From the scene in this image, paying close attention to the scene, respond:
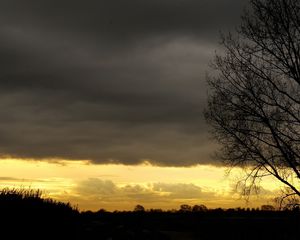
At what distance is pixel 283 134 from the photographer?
21.9 metres

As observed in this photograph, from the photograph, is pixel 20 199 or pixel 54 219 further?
pixel 54 219

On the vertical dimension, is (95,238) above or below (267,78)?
below

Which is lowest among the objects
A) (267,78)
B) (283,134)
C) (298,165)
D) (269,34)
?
(298,165)

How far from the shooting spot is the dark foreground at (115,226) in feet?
40.7

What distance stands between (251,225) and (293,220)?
7.83 feet

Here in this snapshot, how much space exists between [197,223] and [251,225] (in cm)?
487

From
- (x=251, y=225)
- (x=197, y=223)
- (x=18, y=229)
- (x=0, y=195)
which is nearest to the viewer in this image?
(x=18, y=229)

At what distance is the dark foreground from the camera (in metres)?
12.4

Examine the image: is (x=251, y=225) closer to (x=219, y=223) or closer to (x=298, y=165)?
(x=219, y=223)

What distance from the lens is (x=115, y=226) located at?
26.4 meters

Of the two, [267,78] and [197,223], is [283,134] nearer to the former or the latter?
[267,78]

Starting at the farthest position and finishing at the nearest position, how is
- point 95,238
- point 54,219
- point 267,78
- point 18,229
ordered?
point 267,78 → point 95,238 → point 54,219 → point 18,229

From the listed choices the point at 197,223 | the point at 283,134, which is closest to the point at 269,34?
the point at 283,134

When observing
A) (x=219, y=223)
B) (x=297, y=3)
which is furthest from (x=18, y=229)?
(x=219, y=223)
